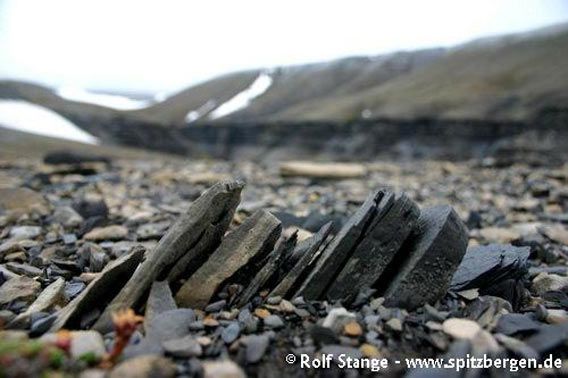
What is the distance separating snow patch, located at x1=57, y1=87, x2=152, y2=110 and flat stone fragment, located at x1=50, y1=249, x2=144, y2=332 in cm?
15650

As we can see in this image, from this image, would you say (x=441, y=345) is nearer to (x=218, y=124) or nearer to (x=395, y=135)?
(x=395, y=135)

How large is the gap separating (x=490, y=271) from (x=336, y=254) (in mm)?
1870

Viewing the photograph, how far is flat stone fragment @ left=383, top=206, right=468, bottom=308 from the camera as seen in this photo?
174 inches

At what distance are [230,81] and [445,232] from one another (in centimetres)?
14735

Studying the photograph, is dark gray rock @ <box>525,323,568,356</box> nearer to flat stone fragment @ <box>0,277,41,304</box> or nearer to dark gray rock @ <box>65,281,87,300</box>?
dark gray rock @ <box>65,281,87,300</box>

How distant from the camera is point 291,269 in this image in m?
4.64

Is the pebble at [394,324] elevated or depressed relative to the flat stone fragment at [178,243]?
depressed

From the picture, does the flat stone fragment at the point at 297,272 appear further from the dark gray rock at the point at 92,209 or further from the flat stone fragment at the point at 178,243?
the dark gray rock at the point at 92,209

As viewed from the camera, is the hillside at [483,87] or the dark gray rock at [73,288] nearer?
the dark gray rock at [73,288]

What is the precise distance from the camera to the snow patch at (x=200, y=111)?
116088 mm

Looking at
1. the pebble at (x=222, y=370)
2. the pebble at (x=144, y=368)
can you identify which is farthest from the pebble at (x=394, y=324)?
the pebble at (x=144, y=368)

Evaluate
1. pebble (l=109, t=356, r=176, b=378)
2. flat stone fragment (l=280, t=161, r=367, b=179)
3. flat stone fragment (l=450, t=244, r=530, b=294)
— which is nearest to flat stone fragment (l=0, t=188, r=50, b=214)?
pebble (l=109, t=356, r=176, b=378)

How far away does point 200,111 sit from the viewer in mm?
121688

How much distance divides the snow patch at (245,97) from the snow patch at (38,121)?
107 feet
